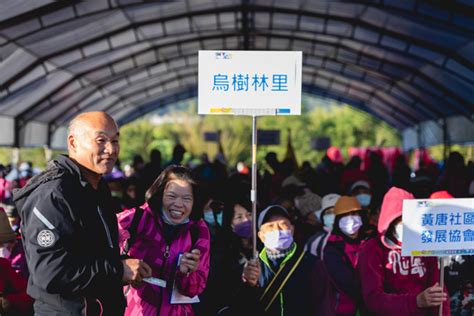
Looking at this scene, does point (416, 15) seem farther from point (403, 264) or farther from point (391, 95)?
point (391, 95)

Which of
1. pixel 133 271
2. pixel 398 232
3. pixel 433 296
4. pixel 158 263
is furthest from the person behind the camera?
pixel 398 232

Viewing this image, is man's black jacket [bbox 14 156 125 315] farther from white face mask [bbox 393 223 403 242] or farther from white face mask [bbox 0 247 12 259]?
white face mask [bbox 0 247 12 259]

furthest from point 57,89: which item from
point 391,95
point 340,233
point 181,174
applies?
point 181,174

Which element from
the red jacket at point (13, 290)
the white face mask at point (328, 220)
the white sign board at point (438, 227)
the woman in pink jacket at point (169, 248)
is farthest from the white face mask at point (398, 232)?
the red jacket at point (13, 290)

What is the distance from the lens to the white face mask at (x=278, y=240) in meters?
5.44

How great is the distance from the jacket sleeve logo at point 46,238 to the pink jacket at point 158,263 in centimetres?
101

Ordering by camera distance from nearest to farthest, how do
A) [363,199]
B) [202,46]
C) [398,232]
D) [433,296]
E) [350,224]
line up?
[433,296] → [398,232] → [350,224] → [363,199] → [202,46]

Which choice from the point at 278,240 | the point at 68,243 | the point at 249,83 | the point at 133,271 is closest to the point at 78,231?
the point at 68,243

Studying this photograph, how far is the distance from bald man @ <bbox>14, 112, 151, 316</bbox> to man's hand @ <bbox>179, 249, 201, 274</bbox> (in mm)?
555

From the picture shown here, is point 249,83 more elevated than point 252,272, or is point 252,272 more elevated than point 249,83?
point 249,83

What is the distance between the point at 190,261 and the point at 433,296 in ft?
5.35

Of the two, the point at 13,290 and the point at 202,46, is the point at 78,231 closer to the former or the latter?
the point at 13,290

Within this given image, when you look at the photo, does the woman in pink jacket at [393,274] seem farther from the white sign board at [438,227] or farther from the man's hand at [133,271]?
the man's hand at [133,271]

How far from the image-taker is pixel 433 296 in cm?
500
